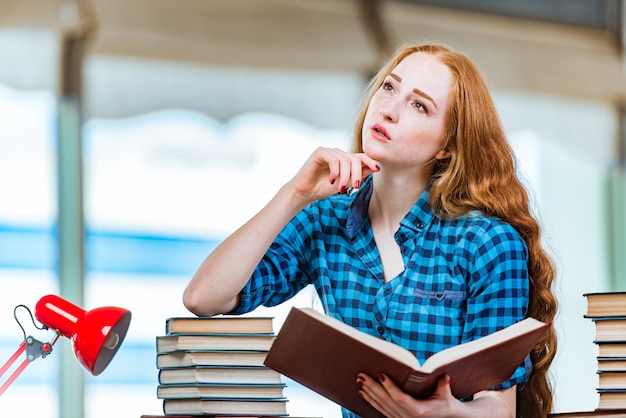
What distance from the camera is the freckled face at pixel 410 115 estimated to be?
5.85 ft

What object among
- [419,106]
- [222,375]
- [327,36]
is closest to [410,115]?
[419,106]

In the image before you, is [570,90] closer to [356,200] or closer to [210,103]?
[210,103]

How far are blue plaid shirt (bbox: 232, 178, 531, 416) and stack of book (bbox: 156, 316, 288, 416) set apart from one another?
152 millimetres

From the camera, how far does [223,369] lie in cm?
163

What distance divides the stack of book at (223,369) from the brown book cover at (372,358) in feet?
0.42

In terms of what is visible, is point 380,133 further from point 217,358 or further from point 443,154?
point 217,358

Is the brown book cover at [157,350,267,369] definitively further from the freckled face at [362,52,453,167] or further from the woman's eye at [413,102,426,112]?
the woman's eye at [413,102,426,112]

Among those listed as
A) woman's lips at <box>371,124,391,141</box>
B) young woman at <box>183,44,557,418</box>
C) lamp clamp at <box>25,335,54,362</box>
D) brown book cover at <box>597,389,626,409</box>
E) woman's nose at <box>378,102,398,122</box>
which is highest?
woman's nose at <box>378,102,398,122</box>

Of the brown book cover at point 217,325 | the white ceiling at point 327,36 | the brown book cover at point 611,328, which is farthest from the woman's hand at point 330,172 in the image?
the white ceiling at point 327,36

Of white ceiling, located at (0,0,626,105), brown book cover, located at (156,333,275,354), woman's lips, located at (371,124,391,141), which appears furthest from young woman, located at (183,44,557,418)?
white ceiling, located at (0,0,626,105)

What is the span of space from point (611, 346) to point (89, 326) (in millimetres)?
886

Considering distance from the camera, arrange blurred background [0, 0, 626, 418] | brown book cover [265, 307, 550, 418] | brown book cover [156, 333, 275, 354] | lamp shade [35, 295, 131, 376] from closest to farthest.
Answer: brown book cover [265, 307, 550, 418] < lamp shade [35, 295, 131, 376] < brown book cover [156, 333, 275, 354] < blurred background [0, 0, 626, 418]

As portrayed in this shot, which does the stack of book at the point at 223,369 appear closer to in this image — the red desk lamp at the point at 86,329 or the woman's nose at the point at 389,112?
the red desk lamp at the point at 86,329

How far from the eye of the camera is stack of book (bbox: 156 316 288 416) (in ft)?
5.32
